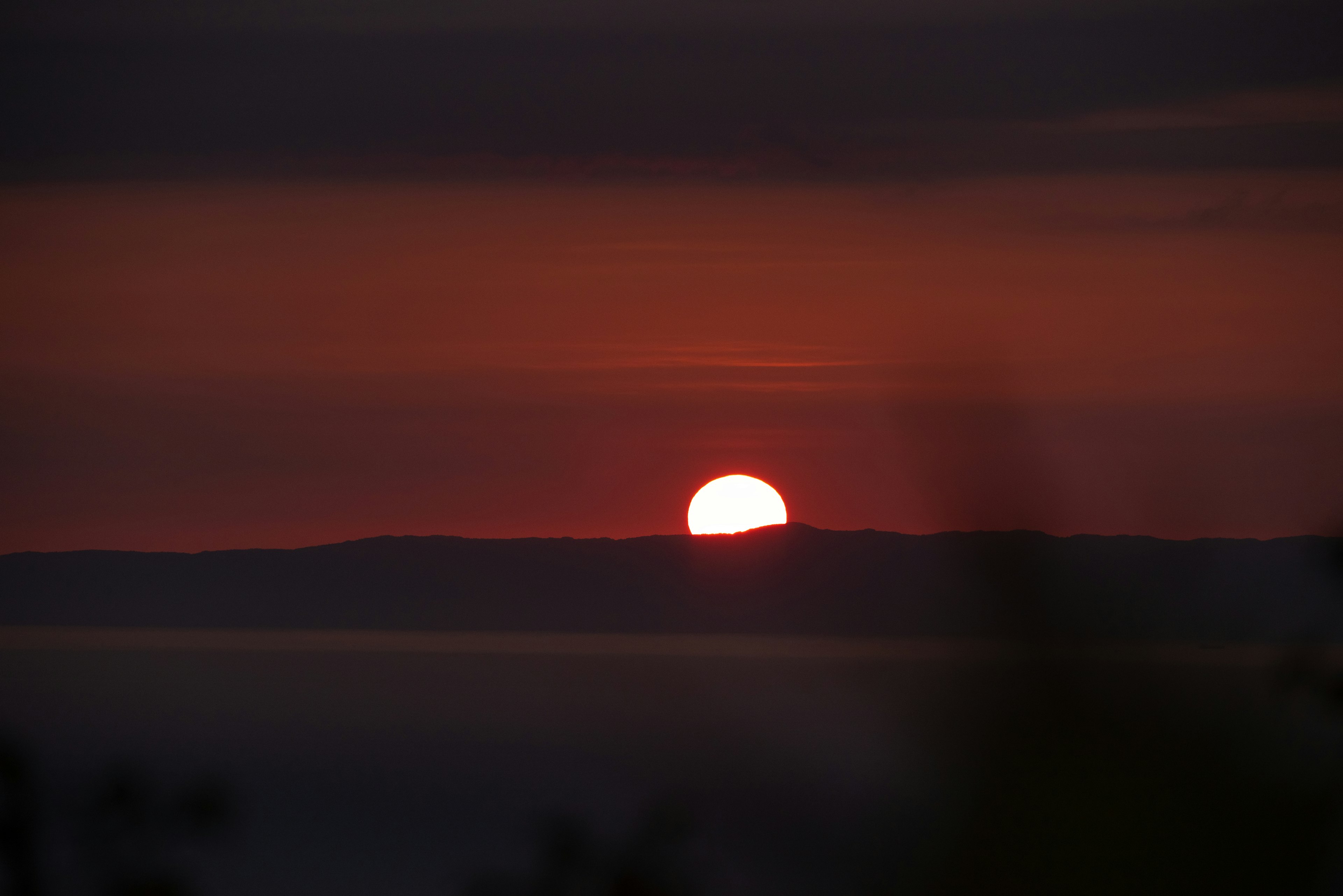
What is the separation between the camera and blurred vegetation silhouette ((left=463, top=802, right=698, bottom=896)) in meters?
1.63

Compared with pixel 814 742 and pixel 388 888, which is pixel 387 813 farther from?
pixel 814 742

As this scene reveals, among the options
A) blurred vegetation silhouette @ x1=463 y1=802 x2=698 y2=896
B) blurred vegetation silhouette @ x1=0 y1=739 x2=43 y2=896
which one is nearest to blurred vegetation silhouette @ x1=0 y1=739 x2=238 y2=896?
blurred vegetation silhouette @ x1=0 y1=739 x2=43 y2=896

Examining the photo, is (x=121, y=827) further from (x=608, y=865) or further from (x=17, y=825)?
(x=608, y=865)

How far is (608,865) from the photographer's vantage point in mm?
1720

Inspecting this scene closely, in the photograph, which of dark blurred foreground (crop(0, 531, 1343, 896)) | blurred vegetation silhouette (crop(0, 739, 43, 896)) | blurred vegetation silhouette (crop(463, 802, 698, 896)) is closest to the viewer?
dark blurred foreground (crop(0, 531, 1343, 896))

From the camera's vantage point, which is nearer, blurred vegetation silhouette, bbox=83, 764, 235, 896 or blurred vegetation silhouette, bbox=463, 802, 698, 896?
blurred vegetation silhouette, bbox=463, 802, 698, 896

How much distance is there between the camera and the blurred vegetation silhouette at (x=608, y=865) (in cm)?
163

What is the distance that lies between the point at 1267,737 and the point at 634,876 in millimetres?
866

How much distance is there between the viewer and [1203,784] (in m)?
1.13

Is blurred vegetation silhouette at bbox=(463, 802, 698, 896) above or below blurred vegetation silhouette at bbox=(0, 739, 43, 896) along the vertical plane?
below

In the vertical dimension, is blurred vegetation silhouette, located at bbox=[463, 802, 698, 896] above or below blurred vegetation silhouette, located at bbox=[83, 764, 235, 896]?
below

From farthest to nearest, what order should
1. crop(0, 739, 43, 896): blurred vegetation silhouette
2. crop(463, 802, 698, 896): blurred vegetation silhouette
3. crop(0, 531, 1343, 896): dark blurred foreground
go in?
crop(0, 739, 43, 896): blurred vegetation silhouette < crop(463, 802, 698, 896): blurred vegetation silhouette < crop(0, 531, 1343, 896): dark blurred foreground

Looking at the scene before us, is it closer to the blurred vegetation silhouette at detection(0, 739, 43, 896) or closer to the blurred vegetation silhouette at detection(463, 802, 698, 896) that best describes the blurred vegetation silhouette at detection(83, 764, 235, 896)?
the blurred vegetation silhouette at detection(0, 739, 43, 896)

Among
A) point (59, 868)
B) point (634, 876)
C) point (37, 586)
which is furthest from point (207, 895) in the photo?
point (37, 586)
